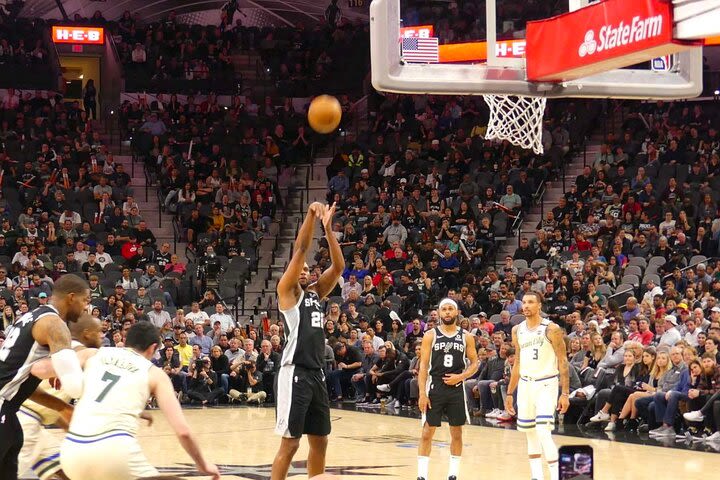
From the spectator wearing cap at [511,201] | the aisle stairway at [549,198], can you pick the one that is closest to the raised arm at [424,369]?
the aisle stairway at [549,198]

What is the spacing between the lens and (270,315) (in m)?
24.4

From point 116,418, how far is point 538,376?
5.75 metres

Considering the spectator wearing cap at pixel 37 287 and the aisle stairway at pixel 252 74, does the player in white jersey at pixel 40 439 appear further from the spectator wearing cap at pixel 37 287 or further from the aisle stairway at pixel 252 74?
the aisle stairway at pixel 252 74

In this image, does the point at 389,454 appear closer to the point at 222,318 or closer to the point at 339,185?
the point at 222,318

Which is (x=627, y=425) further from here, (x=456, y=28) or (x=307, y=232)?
(x=307, y=232)

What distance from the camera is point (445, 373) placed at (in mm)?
11383

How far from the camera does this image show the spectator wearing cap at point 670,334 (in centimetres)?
1645

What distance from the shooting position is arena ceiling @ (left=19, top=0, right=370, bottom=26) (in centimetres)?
3244

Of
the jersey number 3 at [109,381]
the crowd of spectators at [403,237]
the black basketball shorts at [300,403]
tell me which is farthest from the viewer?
the crowd of spectators at [403,237]

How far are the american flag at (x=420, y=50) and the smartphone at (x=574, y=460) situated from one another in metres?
3.45

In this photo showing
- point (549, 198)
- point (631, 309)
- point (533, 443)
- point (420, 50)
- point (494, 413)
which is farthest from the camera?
point (549, 198)

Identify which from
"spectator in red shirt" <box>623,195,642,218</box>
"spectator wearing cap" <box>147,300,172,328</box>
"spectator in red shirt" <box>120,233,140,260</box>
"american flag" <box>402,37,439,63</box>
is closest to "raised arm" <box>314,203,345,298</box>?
"american flag" <box>402,37,439,63</box>

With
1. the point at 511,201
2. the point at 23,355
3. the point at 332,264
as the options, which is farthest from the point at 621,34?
the point at 511,201

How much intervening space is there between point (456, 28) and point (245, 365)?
37.0 ft
